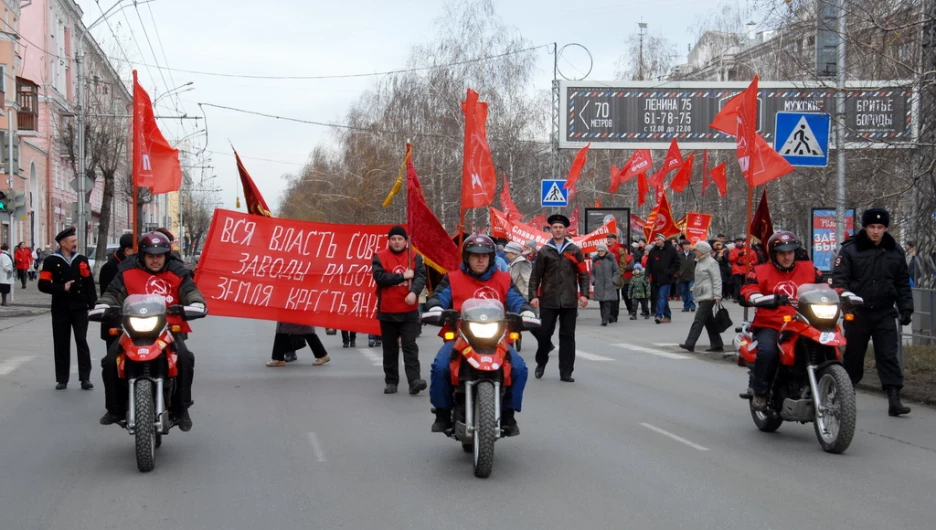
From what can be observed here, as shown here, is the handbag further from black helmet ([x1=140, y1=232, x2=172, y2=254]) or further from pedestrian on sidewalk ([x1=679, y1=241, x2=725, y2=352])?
black helmet ([x1=140, y1=232, x2=172, y2=254])

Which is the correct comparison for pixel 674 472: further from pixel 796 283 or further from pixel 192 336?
pixel 192 336

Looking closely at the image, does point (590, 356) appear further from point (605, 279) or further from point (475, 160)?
point (605, 279)

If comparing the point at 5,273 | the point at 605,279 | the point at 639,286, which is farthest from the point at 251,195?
the point at 5,273

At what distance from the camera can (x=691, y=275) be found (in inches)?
1038

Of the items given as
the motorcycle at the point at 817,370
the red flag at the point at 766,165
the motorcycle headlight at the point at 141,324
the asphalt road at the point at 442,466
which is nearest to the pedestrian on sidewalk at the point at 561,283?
the asphalt road at the point at 442,466

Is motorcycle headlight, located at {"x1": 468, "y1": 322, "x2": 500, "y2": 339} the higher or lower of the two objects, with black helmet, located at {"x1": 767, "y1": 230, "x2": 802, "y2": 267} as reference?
lower

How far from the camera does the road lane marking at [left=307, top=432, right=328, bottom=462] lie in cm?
764

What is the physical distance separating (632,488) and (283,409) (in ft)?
14.3

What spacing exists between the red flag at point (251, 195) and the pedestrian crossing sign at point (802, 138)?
681 centimetres

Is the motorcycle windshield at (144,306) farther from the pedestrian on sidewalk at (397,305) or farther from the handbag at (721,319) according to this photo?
the handbag at (721,319)

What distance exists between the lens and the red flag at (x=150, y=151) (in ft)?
46.9

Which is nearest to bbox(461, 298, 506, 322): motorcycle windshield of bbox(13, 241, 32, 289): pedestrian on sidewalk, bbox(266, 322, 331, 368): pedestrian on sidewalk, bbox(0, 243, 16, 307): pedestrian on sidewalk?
bbox(266, 322, 331, 368): pedestrian on sidewalk

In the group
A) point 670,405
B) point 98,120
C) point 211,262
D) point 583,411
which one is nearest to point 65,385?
point 211,262

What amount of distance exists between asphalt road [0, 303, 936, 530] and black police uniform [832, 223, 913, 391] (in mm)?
613
